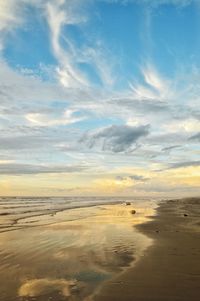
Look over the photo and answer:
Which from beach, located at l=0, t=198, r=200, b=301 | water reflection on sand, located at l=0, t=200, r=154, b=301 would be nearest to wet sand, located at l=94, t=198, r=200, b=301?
beach, located at l=0, t=198, r=200, b=301

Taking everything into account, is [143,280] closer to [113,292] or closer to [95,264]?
[113,292]

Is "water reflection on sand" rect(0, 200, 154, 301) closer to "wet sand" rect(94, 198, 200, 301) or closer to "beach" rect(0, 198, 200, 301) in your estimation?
"beach" rect(0, 198, 200, 301)

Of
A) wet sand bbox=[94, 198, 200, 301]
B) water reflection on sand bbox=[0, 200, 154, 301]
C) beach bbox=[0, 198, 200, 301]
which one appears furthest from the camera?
water reflection on sand bbox=[0, 200, 154, 301]

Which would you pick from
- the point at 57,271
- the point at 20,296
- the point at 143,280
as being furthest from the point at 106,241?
the point at 20,296

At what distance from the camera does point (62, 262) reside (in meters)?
13.4

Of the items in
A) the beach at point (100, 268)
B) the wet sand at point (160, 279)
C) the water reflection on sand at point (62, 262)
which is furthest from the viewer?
the water reflection on sand at point (62, 262)

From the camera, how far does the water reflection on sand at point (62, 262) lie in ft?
31.7

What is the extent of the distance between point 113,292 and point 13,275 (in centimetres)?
352

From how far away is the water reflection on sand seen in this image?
9675 millimetres

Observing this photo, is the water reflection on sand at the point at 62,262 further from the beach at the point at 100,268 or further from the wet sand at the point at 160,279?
the wet sand at the point at 160,279

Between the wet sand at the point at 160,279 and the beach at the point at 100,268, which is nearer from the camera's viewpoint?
the wet sand at the point at 160,279

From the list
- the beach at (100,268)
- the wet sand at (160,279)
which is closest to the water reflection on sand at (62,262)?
the beach at (100,268)

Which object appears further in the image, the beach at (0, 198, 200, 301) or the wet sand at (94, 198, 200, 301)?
the beach at (0, 198, 200, 301)

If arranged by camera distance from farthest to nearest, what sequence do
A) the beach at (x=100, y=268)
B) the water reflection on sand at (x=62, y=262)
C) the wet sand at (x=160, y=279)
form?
the water reflection on sand at (x=62, y=262) < the beach at (x=100, y=268) < the wet sand at (x=160, y=279)
